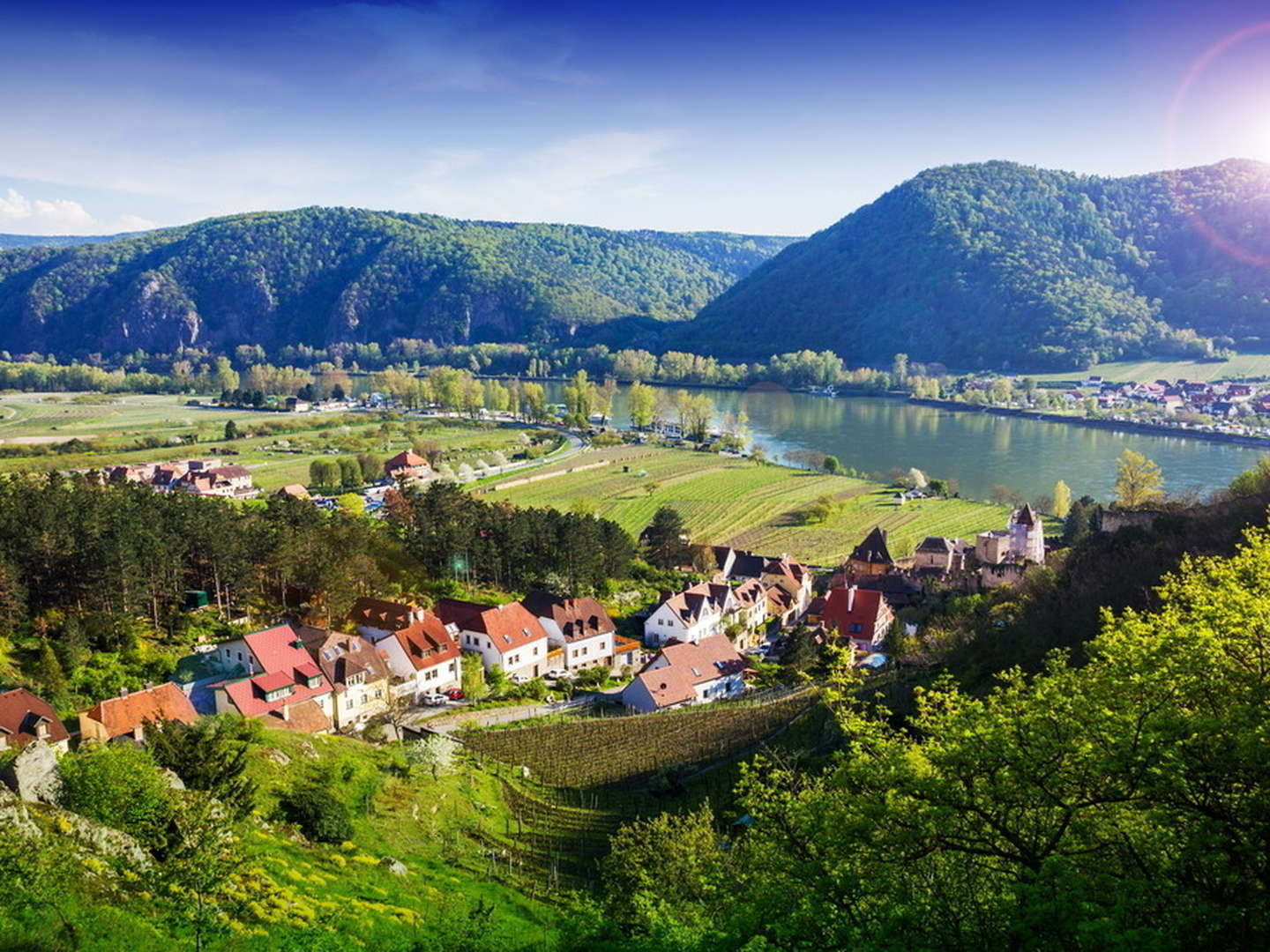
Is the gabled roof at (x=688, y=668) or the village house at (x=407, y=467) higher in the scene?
the village house at (x=407, y=467)

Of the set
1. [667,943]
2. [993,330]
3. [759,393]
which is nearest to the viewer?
[667,943]

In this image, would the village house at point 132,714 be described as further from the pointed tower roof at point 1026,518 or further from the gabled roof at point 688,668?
the pointed tower roof at point 1026,518

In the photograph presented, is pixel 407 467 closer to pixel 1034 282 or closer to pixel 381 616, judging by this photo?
pixel 381 616

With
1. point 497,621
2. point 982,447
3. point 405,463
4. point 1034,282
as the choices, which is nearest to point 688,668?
point 497,621

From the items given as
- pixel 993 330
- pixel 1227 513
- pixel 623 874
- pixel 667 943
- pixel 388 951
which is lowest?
pixel 623 874

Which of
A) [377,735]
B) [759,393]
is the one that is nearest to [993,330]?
[759,393]

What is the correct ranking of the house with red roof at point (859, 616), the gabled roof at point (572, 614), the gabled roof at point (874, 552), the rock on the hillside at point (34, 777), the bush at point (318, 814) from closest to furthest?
the rock on the hillside at point (34, 777), the bush at point (318, 814), the gabled roof at point (572, 614), the house with red roof at point (859, 616), the gabled roof at point (874, 552)

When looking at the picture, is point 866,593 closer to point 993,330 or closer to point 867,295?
point 993,330

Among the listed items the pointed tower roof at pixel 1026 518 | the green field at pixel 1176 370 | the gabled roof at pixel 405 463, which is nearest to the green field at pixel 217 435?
the gabled roof at pixel 405 463
